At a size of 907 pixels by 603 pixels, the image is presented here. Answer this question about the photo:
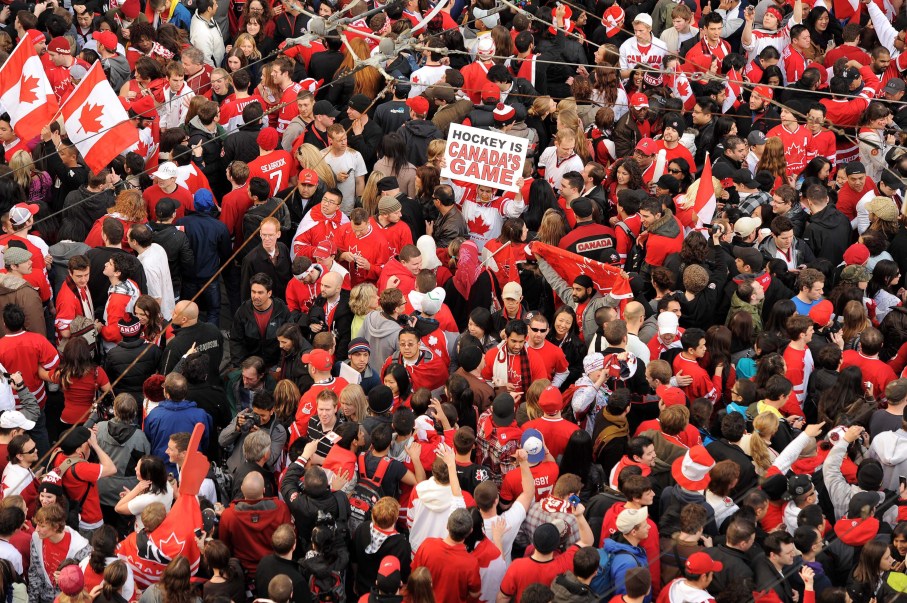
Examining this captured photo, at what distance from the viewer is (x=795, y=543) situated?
381 inches

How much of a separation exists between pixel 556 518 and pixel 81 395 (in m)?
4.41

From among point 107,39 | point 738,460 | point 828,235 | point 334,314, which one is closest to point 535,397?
point 738,460

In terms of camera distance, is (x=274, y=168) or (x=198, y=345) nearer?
(x=198, y=345)

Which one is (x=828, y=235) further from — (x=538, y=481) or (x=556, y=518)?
(x=556, y=518)

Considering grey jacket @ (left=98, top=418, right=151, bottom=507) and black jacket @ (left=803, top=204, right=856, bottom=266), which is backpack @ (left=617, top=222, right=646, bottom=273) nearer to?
black jacket @ (left=803, top=204, right=856, bottom=266)

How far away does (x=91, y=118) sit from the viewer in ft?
44.3

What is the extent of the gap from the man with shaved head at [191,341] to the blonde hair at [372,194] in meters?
2.29

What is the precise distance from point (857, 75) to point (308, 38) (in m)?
6.89

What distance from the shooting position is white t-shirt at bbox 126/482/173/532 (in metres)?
10.2

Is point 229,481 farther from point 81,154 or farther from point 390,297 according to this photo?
point 81,154

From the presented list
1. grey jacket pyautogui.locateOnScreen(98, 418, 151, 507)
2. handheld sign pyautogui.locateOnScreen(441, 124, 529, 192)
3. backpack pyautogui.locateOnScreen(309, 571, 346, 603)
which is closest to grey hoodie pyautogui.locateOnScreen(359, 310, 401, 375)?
handheld sign pyautogui.locateOnScreen(441, 124, 529, 192)

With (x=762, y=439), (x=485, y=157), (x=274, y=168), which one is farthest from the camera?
(x=274, y=168)

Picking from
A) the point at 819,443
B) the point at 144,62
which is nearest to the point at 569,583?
the point at 819,443

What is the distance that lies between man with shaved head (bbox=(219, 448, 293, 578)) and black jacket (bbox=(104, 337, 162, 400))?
2.50 m
